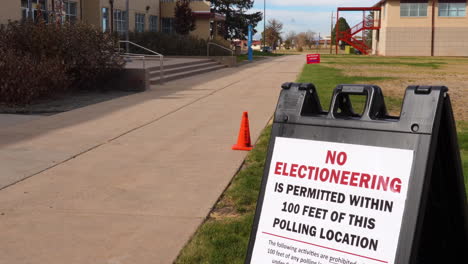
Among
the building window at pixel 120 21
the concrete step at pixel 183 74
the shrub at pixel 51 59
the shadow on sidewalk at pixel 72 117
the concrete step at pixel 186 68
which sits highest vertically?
the building window at pixel 120 21

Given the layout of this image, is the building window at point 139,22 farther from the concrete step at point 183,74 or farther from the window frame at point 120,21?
the concrete step at point 183,74

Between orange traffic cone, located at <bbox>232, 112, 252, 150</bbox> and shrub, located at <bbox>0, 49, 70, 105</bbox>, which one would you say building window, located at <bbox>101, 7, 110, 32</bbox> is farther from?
orange traffic cone, located at <bbox>232, 112, 252, 150</bbox>

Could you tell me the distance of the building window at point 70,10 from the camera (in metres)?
32.5

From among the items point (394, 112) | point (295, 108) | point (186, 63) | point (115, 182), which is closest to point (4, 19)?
point (186, 63)

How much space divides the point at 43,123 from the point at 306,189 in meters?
9.15

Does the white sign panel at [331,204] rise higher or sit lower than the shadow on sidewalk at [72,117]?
higher

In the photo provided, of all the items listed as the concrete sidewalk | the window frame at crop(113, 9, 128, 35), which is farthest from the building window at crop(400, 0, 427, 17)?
the concrete sidewalk

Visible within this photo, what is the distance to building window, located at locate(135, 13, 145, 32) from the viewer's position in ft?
141

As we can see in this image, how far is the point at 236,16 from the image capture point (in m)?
76.8

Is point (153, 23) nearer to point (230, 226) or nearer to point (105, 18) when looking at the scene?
point (105, 18)

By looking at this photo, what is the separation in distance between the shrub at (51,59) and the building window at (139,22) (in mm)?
24686

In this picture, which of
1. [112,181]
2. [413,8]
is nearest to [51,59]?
[112,181]

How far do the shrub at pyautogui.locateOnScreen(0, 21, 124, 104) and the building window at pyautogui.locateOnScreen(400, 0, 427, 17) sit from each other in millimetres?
53745

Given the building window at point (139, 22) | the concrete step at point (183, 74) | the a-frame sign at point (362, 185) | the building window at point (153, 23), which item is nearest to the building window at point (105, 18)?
the building window at point (139, 22)
